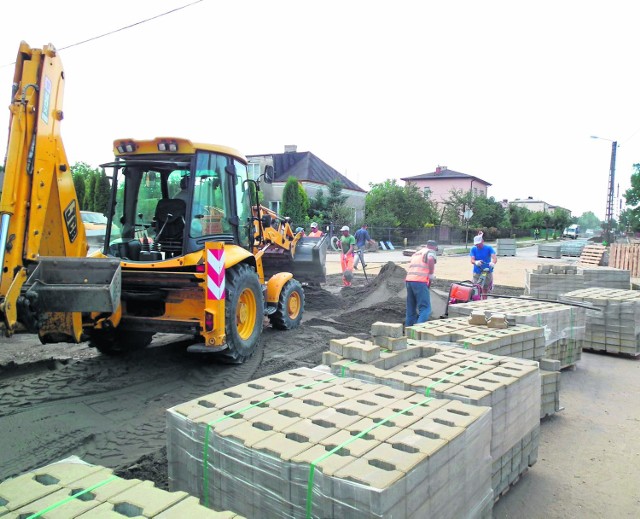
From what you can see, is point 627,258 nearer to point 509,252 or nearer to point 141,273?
point 509,252

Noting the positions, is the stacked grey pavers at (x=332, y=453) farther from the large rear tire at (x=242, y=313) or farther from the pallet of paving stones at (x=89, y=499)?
the large rear tire at (x=242, y=313)

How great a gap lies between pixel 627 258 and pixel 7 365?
22.8 metres

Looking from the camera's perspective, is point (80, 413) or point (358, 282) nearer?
point (80, 413)

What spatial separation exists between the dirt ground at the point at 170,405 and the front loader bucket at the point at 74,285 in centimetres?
107

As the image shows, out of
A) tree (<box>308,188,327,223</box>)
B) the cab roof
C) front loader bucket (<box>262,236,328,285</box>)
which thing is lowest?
front loader bucket (<box>262,236,328,285</box>)

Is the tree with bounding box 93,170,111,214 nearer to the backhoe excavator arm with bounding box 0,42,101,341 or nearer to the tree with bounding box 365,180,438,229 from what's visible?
the tree with bounding box 365,180,438,229

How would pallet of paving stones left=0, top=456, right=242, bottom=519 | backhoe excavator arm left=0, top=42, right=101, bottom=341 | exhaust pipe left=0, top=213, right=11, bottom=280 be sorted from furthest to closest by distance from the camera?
backhoe excavator arm left=0, top=42, right=101, bottom=341
exhaust pipe left=0, top=213, right=11, bottom=280
pallet of paving stones left=0, top=456, right=242, bottom=519

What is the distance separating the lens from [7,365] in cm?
632

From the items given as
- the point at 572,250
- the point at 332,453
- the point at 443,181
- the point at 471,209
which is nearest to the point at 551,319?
the point at 332,453

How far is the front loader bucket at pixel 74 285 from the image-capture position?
4.81 m

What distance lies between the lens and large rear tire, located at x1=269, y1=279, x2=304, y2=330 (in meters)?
8.66

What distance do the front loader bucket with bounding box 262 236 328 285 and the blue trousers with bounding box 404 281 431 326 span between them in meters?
2.82

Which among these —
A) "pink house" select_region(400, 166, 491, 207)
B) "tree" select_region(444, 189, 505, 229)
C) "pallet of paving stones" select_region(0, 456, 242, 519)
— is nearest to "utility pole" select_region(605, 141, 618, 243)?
"tree" select_region(444, 189, 505, 229)

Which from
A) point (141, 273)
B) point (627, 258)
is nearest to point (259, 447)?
point (141, 273)
